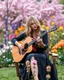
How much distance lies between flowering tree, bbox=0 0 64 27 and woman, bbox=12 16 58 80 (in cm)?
636

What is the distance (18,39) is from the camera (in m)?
7.25

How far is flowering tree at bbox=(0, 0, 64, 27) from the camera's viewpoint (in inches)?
538

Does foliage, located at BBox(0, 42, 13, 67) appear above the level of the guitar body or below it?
below

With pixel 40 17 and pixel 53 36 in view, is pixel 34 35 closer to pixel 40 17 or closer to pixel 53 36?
pixel 53 36

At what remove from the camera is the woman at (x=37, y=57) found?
671 centimetres

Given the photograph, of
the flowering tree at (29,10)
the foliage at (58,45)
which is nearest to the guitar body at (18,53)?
the foliage at (58,45)

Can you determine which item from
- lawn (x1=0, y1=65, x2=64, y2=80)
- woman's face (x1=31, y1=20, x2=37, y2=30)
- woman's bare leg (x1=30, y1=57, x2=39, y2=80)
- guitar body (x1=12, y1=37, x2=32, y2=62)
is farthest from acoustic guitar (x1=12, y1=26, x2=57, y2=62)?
lawn (x1=0, y1=65, x2=64, y2=80)

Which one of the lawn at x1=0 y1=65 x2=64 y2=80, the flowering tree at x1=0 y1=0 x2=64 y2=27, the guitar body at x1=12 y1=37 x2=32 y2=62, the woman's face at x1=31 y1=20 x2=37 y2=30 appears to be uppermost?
the woman's face at x1=31 y1=20 x2=37 y2=30

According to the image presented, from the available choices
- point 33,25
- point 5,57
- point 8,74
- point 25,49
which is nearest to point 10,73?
point 8,74

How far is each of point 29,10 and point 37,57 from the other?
7.28 m

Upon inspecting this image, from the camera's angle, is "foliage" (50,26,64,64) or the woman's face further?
"foliage" (50,26,64,64)

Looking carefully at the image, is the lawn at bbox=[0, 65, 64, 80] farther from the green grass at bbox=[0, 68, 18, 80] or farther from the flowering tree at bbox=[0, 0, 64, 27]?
the flowering tree at bbox=[0, 0, 64, 27]

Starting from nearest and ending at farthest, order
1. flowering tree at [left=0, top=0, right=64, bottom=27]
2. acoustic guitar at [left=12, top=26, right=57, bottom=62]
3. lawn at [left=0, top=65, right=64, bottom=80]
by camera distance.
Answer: acoustic guitar at [left=12, top=26, right=57, bottom=62] < lawn at [left=0, top=65, right=64, bottom=80] < flowering tree at [left=0, top=0, right=64, bottom=27]

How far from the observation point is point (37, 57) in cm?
680
